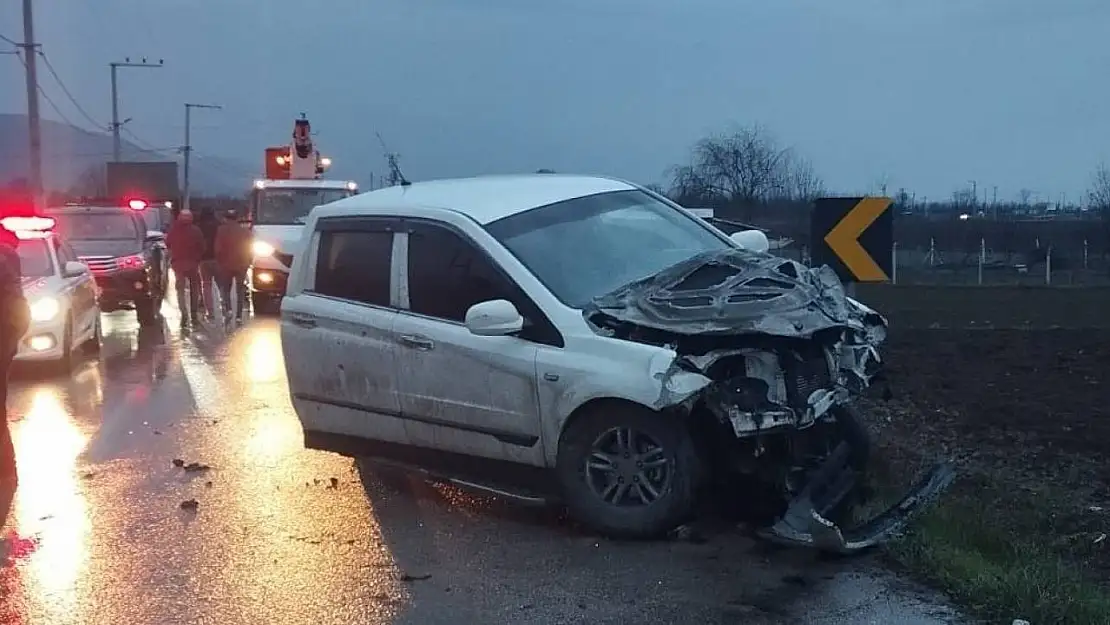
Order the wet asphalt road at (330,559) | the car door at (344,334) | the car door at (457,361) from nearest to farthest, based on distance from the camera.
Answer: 1. the wet asphalt road at (330,559)
2. the car door at (457,361)
3. the car door at (344,334)

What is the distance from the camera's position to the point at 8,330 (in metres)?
7.89

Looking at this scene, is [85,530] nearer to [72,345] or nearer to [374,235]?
[374,235]

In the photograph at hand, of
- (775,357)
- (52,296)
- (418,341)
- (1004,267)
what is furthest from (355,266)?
(1004,267)

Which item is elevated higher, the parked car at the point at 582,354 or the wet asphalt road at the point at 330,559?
the parked car at the point at 582,354

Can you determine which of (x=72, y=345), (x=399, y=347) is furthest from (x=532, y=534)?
(x=72, y=345)

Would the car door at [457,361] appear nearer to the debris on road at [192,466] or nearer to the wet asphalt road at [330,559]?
the wet asphalt road at [330,559]

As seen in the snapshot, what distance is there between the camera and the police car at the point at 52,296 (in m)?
13.5

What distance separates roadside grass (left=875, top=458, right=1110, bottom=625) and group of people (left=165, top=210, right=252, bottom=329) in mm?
13463

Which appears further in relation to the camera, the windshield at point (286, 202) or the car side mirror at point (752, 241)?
the windshield at point (286, 202)

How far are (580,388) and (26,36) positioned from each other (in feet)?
103

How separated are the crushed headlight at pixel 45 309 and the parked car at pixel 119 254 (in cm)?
641

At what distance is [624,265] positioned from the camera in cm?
756

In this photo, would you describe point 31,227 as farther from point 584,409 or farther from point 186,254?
point 584,409

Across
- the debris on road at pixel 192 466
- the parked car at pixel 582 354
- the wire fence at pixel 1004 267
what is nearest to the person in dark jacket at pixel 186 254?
the debris on road at pixel 192 466
